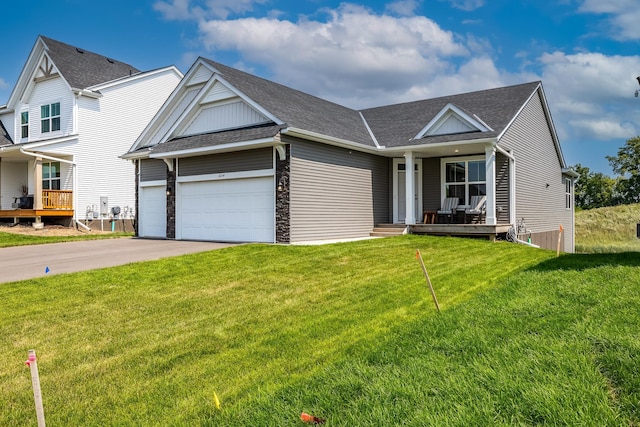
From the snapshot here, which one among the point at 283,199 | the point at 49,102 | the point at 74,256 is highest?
the point at 49,102

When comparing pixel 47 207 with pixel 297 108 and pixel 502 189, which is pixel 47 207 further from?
pixel 502 189

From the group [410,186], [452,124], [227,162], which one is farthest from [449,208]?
[227,162]

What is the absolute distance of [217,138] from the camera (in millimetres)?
15109

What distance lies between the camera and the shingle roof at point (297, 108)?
14570 millimetres

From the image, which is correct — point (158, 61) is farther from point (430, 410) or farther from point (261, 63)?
point (430, 410)

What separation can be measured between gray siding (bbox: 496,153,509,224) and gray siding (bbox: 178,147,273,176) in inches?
316

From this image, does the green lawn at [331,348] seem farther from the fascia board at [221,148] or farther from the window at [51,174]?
the window at [51,174]

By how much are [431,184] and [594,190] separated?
4007cm

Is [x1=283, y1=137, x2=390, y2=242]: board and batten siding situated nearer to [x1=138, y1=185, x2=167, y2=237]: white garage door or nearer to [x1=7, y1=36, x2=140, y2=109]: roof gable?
A: [x1=138, y1=185, x2=167, y2=237]: white garage door

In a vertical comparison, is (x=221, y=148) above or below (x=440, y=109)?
below

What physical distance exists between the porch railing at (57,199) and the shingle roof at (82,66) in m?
5.20

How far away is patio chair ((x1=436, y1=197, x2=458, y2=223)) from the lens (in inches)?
653

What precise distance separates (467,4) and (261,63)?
1218 cm

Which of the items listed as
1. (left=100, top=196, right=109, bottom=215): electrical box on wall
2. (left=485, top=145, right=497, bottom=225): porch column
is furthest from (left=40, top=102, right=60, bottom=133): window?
(left=485, top=145, right=497, bottom=225): porch column
